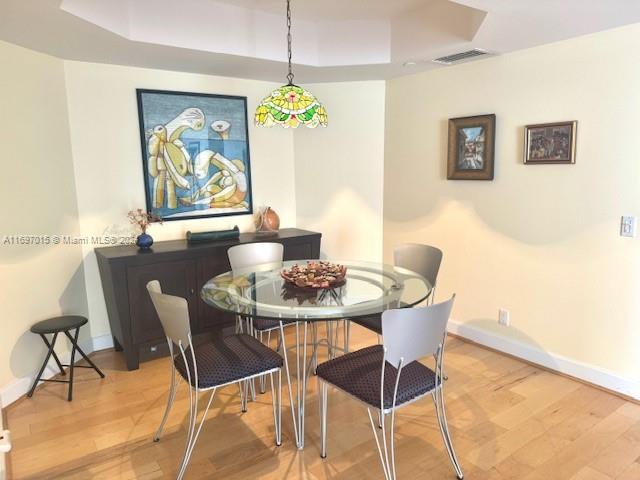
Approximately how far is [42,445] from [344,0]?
331cm

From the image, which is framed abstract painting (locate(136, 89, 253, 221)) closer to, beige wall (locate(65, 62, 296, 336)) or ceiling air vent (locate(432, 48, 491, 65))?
beige wall (locate(65, 62, 296, 336))

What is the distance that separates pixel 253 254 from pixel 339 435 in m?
1.42

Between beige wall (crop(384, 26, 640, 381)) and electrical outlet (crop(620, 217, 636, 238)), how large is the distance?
0.04 m

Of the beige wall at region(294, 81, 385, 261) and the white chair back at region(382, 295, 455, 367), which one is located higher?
the beige wall at region(294, 81, 385, 261)

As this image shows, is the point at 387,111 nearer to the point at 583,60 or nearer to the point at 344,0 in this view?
the point at 344,0

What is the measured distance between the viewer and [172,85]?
12.1ft

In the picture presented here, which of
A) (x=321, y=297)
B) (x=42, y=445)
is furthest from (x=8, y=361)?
(x=321, y=297)

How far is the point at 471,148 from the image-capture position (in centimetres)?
352

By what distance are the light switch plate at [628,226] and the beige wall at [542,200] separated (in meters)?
0.04

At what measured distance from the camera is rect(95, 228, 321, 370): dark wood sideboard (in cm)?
316

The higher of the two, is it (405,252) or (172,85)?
(172,85)

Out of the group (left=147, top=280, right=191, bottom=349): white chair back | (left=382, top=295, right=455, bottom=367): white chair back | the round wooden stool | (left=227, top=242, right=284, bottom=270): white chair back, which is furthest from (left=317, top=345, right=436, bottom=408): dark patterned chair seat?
the round wooden stool

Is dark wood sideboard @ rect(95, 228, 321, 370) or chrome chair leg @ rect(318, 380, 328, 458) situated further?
dark wood sideboard @ rect(95, 228, 321, 370)

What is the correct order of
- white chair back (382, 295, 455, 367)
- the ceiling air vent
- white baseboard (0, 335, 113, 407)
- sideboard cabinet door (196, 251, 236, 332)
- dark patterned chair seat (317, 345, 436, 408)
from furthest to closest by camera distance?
sideboard cabinet door (196, 251, 236, 332) < the ceiling air vent < white baseboard (0, 335, 113, 407) < dark patterned chair seat (317, 345, 436, 408) < white chair back (382, 295, 455, 367)
